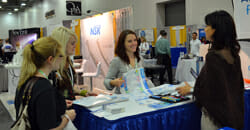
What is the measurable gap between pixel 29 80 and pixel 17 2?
1896cm

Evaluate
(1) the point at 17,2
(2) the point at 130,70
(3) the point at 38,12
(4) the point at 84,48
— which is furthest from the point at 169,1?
(1) the point at 17,2

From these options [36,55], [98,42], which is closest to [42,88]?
[36,55]

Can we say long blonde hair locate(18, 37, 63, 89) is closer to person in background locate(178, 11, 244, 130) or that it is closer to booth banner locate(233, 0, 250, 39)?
person in background locate(178, 11, 244, 130)

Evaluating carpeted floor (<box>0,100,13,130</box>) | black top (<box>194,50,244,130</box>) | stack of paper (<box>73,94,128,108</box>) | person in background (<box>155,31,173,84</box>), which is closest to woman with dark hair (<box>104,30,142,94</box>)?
stack of paper (<box>73,94,128,108</box>)

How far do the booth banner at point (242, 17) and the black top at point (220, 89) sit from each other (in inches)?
55.0

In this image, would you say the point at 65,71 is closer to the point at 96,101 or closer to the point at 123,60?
the point at 96,101

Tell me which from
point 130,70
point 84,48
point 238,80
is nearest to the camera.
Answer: point 238,80

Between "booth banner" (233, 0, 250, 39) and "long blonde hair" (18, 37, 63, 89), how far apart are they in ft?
7.82

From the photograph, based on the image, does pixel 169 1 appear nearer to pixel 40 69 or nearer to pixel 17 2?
pixel 40 69

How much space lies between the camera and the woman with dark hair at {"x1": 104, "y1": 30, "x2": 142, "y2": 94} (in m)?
2.59

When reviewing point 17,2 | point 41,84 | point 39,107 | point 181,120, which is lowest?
point 181,120

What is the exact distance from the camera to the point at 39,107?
4.08 feet

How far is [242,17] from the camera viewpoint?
3016 millimetres

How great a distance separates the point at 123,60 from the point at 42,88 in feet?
4.59
